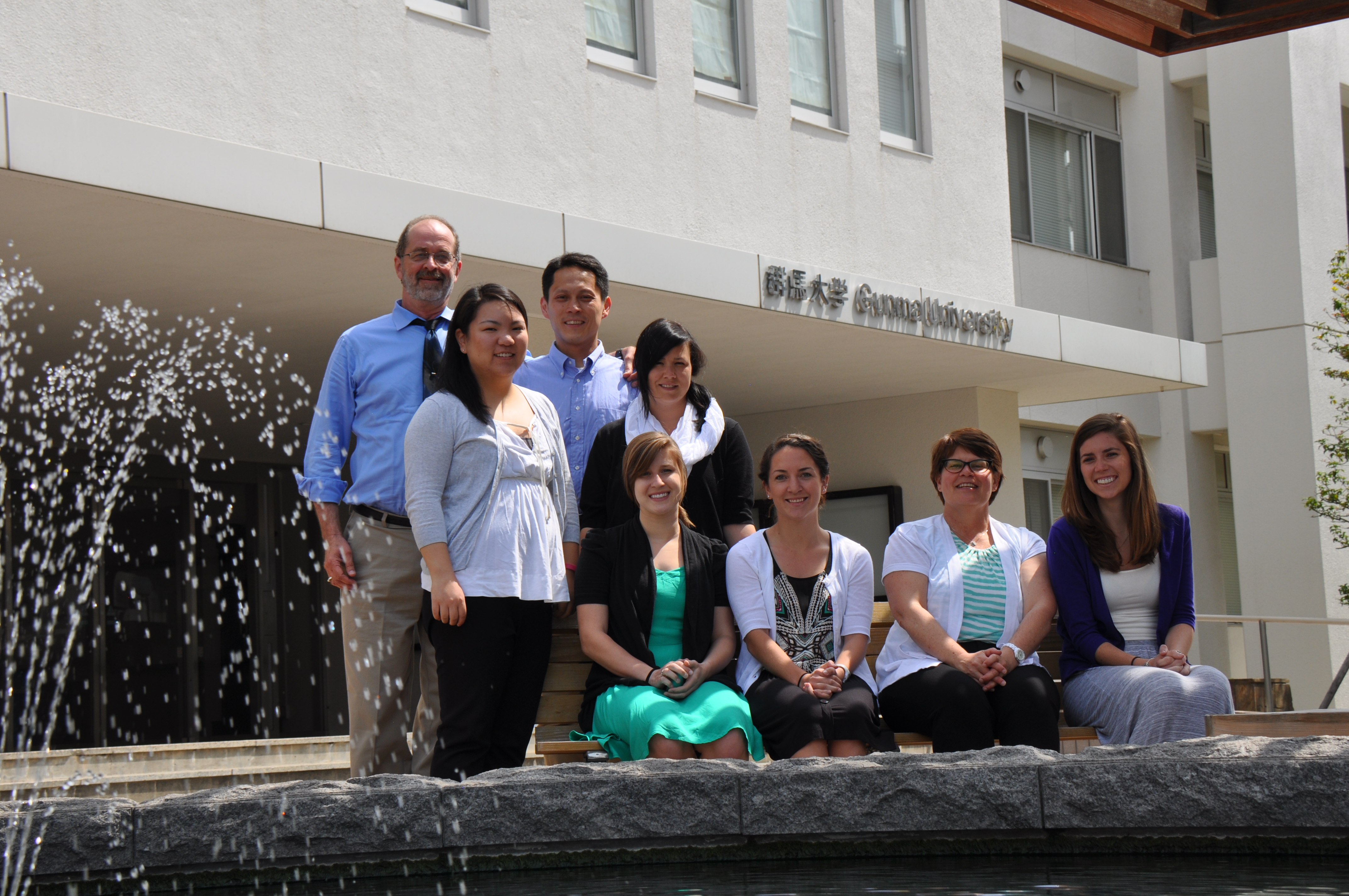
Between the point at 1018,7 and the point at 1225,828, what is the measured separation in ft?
55.9

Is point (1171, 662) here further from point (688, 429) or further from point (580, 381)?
point (580, 381)

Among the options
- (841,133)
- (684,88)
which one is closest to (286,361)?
(684,88)

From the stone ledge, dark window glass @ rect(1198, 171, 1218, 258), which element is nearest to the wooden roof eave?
the stone ledge

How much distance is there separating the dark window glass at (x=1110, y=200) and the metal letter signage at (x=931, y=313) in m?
8.06

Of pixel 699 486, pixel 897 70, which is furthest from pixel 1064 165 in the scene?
pixel 699 486

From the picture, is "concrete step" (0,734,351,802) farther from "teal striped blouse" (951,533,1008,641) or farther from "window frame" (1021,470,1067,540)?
"window frame" (1021,470,1067,540)

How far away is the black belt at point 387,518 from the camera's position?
5688 mm

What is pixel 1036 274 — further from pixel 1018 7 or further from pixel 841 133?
pixel 841 133

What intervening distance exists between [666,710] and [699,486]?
44.5 inches

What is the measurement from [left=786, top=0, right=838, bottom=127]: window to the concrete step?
21.9ft

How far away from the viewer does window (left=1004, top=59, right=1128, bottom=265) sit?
19.9 metres

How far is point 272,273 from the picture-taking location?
370 inches

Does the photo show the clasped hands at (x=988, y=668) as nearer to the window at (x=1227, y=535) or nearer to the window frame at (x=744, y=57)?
the window frame at (x=744, y=57)

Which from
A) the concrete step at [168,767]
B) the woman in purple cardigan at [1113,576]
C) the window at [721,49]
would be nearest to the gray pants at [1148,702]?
the woman in purple cardigan at [1113,576]
